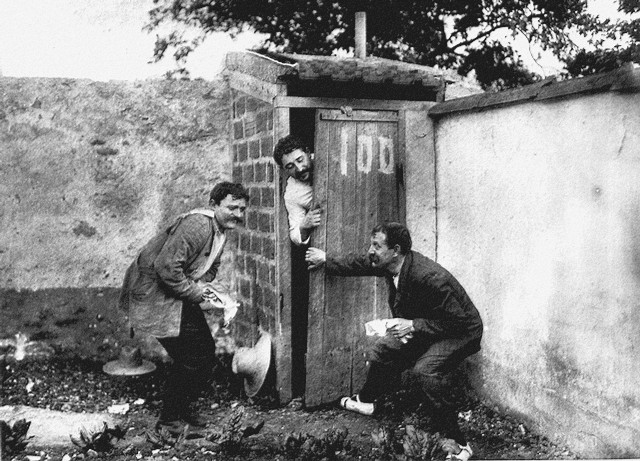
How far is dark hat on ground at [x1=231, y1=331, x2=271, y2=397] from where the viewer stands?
5492 mm

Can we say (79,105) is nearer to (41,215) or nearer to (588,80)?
(41,215)

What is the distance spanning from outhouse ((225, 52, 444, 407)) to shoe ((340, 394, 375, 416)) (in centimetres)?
16

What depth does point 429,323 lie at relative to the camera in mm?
4434

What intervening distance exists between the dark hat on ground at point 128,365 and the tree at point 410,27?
3.32 m

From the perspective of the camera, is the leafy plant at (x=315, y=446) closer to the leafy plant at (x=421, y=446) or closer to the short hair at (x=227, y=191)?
the leafy plant at (x=421, y=446)

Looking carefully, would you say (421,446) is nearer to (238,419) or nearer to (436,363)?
(436,363)

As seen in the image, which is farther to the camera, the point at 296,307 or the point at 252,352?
the point at 296,307

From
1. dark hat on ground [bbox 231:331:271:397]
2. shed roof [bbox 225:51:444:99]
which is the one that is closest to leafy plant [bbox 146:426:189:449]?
dark hat on ground [bbox 231:331:271:397]

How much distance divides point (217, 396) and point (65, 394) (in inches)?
47.9

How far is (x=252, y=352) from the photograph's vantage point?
5578 millimetres

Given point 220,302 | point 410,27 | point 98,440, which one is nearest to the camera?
point 98,440

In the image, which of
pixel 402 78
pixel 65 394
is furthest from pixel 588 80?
pixel 65 394

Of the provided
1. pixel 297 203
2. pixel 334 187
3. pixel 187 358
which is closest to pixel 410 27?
pixel 334 187

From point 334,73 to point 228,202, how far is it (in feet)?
4.47
